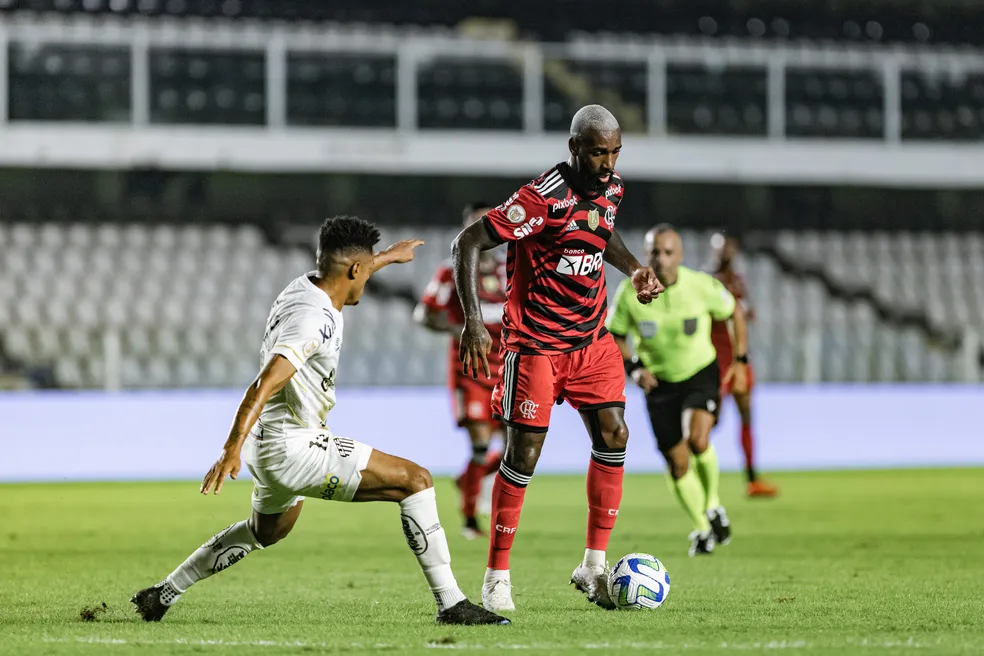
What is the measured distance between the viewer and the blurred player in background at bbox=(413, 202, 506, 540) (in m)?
9.66

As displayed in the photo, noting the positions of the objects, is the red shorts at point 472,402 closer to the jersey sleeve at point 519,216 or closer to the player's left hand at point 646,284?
the player's left hand at point 646,284

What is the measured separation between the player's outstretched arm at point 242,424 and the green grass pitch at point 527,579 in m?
0.62

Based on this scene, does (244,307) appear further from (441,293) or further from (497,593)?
(497,593)

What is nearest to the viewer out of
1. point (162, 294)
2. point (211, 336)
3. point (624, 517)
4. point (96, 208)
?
point (624, 517)

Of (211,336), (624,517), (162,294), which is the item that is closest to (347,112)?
(162,294)

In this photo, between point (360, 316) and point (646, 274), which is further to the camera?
→ point (360, 316)

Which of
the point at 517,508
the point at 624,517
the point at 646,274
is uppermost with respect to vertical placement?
the point at 646,274

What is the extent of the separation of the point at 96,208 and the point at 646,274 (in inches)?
605

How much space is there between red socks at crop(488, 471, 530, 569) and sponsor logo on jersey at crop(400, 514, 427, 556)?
764 mm

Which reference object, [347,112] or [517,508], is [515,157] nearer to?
[347,112]

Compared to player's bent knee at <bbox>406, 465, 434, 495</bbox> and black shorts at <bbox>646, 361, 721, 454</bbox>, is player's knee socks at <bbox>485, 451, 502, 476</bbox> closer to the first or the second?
black shorts at <bbox>646, 361, 721, 454</bbox>

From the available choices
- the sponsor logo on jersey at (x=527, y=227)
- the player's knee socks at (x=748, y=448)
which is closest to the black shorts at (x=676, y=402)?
the sponsor logo on jersey at (x=527, y=227)

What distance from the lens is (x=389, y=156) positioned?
18844 mm

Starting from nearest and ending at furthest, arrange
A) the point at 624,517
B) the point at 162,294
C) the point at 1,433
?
the point at 624,517 < the point at 1,433 < the point at 162,294
